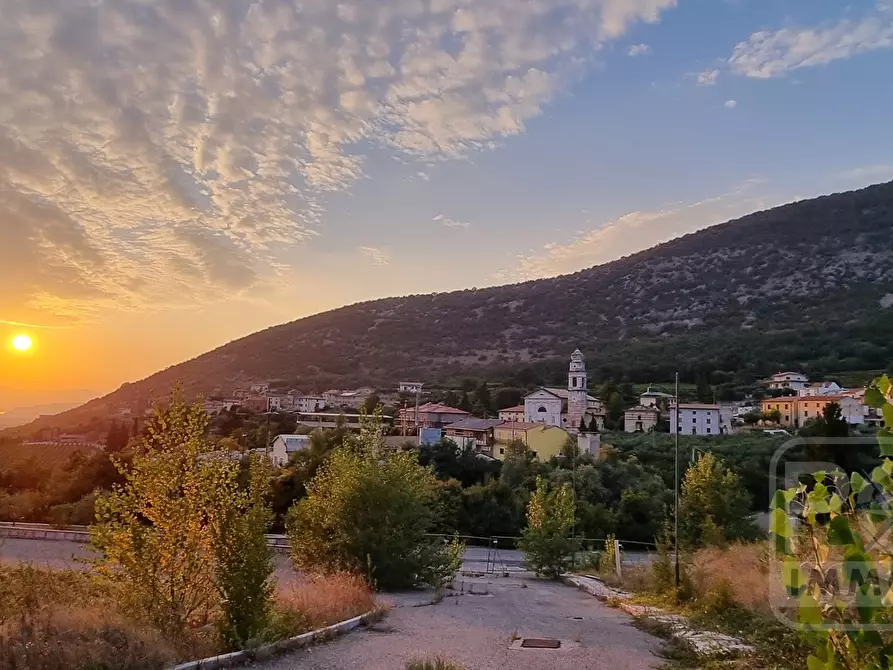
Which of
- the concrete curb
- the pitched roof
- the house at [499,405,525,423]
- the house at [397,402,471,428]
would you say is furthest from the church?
the concrete curb

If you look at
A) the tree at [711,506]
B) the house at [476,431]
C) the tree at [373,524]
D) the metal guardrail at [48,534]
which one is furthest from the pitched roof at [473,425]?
the tree at [373,524]

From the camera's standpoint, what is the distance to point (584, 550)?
2617cm

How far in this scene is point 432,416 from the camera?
173 ft

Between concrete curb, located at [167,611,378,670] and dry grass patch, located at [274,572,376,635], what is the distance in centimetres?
18

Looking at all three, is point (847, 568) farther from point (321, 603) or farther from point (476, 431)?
point (476, 431)

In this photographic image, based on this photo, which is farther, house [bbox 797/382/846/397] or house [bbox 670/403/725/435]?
house [bbox 670/403/725/435]

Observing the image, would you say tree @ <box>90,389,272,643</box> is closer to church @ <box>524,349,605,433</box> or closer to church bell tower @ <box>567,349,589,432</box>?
church @ <box>524,349,605,433</box>

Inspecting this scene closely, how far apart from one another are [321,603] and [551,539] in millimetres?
12215

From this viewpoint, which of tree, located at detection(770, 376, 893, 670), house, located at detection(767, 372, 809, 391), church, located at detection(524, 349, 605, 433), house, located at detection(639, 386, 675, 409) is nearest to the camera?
tree, located at detection(770, 376, 893, 670)

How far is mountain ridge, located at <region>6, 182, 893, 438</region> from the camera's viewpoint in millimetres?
69500

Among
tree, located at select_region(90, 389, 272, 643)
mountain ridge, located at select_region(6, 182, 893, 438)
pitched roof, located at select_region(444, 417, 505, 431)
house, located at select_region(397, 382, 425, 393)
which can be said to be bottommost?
tree, located at select_region(90, 389, 272, 643)

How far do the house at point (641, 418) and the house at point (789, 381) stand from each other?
11.0 metres

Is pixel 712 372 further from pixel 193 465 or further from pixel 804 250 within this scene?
pixel 193 465

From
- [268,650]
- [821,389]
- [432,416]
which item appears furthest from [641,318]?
[268,650]
